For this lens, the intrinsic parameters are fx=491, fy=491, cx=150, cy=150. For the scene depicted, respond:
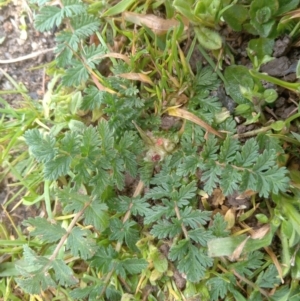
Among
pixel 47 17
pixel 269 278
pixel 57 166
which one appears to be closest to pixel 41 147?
pixel 57 166

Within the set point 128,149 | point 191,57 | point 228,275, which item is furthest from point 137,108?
point 228,275

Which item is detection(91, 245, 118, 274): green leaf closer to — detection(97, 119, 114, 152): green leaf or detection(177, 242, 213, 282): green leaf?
detection(177, 242, 213, 282): green leaf

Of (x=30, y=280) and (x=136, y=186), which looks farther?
(x=136, y=186)

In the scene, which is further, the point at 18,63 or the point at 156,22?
the point at 18,63

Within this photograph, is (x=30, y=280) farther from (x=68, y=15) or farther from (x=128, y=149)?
(x=68, y=15)

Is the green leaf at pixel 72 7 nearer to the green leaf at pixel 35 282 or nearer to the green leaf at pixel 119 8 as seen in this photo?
the green leaf at pixel 119 8

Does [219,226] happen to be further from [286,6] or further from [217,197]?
[286,6]
